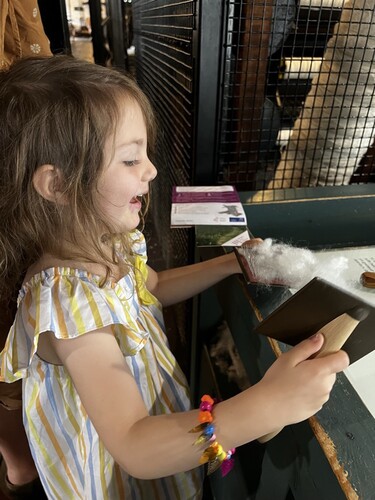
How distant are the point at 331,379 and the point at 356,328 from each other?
0.07 meters

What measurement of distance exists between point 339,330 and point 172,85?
1.27m

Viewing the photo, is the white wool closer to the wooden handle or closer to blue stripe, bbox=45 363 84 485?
the wooden handle

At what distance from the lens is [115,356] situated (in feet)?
2.04

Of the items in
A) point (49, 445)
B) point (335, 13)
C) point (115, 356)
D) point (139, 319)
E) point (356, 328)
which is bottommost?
point (49, 445)

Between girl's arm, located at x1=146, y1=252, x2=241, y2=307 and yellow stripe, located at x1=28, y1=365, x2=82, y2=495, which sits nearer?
yellow stripe, located at x1=28, y1=365, x2=82, y2=495

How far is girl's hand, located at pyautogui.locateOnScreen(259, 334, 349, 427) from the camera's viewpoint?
0.49 m

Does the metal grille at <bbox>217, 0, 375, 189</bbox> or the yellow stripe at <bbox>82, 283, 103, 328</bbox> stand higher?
the metal grille at <bbox>217, 0, 375, 189</bbox>

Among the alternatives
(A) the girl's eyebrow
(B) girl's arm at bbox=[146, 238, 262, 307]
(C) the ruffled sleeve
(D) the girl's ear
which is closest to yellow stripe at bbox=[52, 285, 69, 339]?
(C) the ruffled sleeve

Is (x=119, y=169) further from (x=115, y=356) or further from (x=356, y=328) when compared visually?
(x=356, y=328)

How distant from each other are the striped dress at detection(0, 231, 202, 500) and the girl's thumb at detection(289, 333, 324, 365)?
0.28 meters

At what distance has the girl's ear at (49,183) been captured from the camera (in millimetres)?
658

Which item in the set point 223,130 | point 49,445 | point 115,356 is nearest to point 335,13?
point 223,130

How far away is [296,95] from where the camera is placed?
3.95 feet

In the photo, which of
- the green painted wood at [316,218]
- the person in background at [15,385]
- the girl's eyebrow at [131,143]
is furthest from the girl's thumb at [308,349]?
the person in background at [15,385]
